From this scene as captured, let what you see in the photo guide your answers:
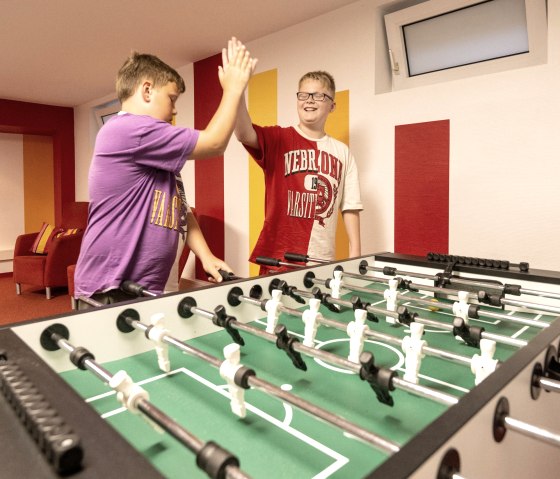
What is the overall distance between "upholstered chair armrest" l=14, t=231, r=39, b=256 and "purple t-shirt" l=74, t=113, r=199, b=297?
4.48m

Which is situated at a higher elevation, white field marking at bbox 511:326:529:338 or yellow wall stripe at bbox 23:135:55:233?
yellow wall stripe at bbox 23:135:55:233

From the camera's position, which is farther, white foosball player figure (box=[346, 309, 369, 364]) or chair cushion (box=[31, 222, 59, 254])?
chair cushion (box=[31, 222, 59, 254])

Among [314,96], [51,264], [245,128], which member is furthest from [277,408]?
[51,264]

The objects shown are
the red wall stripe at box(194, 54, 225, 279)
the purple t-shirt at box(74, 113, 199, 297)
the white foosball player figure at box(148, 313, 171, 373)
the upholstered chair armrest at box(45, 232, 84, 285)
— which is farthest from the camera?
the upholstered chair armrest at box(45, 232, 84, 285)

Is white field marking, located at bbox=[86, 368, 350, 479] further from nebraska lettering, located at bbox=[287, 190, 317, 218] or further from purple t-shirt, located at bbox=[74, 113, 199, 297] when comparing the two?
nebraska lettering, located at bbox=[287, 190, 317, 218]

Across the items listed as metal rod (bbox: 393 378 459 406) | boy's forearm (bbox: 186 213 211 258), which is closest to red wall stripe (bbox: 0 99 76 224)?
boy's forearm (bbox: 186 213 211 258)

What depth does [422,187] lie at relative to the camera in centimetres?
246

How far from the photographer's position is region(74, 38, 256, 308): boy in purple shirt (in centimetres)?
125

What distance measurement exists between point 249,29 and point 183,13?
19.1 inches

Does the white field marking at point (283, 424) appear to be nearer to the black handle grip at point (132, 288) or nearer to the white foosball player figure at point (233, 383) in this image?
the white foosball player figure at point (233, 383)

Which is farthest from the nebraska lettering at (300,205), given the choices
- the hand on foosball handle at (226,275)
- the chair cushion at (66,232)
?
the chair cushion at (66,232)

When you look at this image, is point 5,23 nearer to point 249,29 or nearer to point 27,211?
point 249,29

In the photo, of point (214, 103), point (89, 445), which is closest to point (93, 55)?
point (214, 103)

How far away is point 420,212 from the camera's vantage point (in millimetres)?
2486
